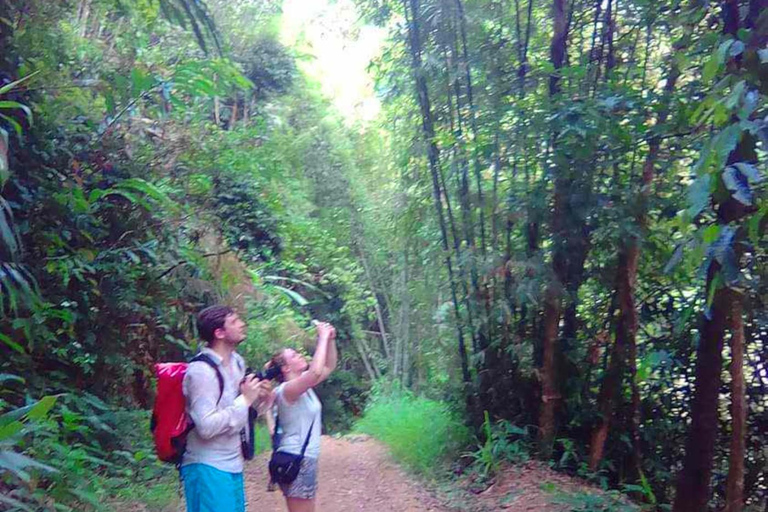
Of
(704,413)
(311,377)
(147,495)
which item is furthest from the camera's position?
(147,495)

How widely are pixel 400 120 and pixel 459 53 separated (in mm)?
2498

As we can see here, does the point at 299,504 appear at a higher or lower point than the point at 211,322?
lower

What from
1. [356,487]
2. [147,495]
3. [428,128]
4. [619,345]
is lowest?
[356,487]

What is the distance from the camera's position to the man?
304 cm

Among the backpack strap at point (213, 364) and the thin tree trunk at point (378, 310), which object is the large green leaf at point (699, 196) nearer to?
the backpack strap at point (213, 364)

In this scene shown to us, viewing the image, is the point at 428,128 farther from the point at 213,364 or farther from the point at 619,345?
the point at 213,364

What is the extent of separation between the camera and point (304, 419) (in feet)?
12.4

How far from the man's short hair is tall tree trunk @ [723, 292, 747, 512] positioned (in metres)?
3.19

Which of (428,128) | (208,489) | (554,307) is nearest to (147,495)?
(208,489)

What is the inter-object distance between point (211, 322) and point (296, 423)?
842 mm

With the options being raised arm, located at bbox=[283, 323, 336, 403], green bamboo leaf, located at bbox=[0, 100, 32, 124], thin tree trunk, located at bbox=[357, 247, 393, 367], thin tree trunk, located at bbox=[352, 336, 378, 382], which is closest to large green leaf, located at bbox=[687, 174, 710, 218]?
raised arm, located at bbox=[283, 323, 336, 403]

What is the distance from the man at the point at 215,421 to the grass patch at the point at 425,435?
4.99m

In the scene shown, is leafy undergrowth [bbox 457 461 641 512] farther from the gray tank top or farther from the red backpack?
the red backpack

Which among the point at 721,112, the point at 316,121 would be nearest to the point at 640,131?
the point at 721,112
